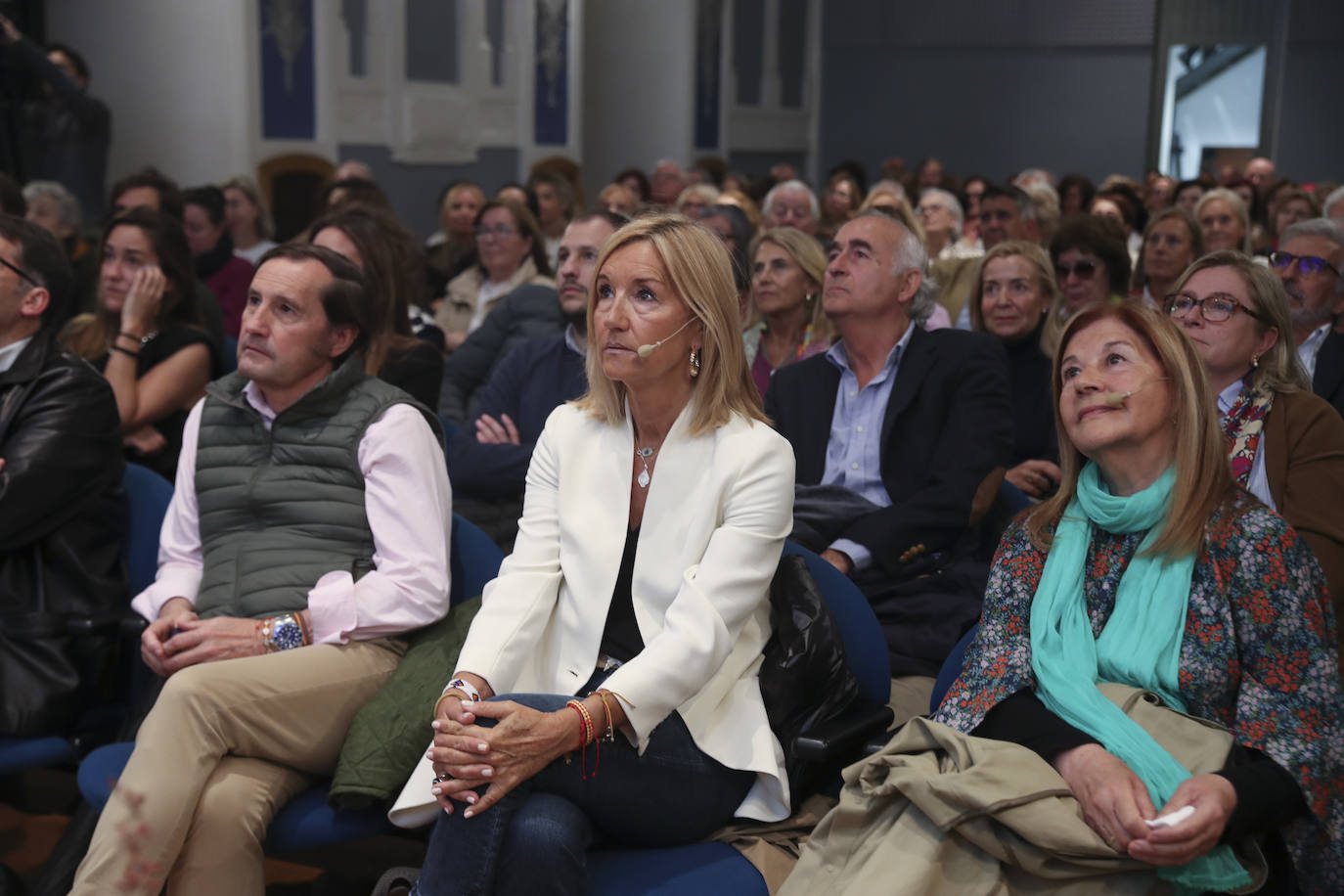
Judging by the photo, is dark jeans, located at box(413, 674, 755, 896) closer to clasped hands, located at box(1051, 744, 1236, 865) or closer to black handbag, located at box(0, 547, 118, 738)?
clasped hands, located at box(1051, 744, 1236, 865)

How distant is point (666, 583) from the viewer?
205cm

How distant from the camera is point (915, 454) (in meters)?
2.98

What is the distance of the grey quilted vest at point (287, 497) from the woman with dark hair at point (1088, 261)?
8.34 ft

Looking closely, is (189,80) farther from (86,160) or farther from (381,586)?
(381,586)

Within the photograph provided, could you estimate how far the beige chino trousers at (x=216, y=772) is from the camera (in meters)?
2.07

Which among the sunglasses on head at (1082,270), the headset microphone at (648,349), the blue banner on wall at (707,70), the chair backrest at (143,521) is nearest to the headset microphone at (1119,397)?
the headset microphone at (648,349)

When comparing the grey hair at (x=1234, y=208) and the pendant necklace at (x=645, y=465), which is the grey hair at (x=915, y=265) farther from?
the grey hair at (x=1234, y=208)

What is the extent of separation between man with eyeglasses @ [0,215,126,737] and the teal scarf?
1.74 metres

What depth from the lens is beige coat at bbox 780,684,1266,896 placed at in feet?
5.57

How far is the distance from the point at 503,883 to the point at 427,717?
440 millimetres

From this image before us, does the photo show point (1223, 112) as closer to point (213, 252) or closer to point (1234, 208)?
point (1234, 208)

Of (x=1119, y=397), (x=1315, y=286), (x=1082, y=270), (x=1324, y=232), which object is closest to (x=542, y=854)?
(x=1119, y=397)

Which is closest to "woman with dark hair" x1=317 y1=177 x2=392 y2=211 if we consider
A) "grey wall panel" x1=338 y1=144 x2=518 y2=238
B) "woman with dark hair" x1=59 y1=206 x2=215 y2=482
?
"woman with dark hair" x1=59 y1=206 x2=215 y2=482

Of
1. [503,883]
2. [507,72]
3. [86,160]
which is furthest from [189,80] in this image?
[503,883]
